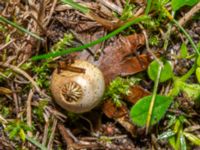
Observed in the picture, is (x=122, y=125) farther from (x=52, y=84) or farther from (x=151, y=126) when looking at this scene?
(x=52, y=84)

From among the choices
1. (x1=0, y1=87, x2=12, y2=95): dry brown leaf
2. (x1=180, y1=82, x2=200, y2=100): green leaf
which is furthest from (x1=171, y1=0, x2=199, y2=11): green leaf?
(x1=0, y1=87, x2=12, y2=95): dry brown leaf

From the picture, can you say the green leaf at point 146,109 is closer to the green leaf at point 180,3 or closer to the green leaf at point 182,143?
the green leaf at point 182,143

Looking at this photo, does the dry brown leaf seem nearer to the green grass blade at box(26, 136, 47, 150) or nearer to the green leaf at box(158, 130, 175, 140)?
the green grass blade at box(26, 136, 47, 150)

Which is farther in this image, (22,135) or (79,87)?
(22,135)

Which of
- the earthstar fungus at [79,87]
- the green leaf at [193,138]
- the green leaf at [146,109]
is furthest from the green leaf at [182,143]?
the earthstar fungus at [79,87]

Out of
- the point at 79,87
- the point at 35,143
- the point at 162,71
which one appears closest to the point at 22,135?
the point at 35,143

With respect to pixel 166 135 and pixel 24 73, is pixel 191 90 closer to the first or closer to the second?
pixel 166 135

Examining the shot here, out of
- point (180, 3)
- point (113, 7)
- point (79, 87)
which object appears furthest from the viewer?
point (113, 7)

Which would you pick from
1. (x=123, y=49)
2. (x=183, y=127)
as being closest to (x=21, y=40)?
(x=123, y=49)
